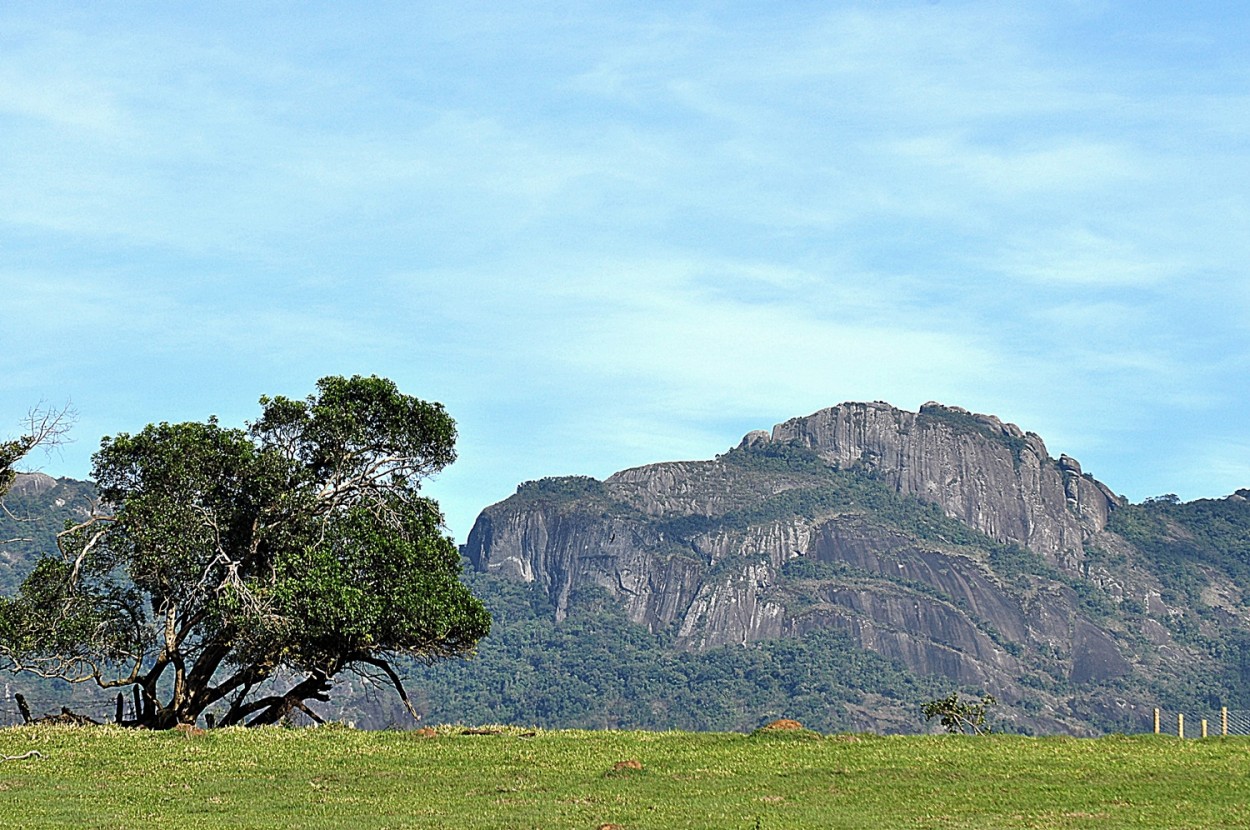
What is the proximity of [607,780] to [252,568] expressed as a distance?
1401cm

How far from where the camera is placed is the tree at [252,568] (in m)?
34.9

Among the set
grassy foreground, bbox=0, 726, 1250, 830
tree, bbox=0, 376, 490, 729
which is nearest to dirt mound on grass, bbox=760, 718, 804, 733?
grassy foreground, bbox=0, 726, 1250, 830

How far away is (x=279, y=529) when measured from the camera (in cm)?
3634

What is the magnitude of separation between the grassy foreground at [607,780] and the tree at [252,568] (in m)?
3.46

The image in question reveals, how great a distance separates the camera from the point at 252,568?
36.8 m

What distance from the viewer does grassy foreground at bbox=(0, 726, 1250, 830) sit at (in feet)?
74.4

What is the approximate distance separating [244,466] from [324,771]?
422 inches

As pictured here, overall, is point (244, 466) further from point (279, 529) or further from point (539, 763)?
point (539, 763)

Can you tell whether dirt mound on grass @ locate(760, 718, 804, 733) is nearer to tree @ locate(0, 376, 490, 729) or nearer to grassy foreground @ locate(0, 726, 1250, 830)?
grassy foreground @ locate(0, 726, 1250, 830)

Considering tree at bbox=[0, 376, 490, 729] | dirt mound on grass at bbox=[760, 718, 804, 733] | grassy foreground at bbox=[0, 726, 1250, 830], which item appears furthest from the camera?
tree at bbox=[0, 376, 490, 729]

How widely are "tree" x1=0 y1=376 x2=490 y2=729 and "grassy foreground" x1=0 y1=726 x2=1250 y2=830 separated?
346 cm

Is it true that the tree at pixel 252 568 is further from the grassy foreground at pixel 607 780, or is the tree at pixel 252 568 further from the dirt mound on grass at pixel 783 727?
the dirt mound on grass at pixel 783 727

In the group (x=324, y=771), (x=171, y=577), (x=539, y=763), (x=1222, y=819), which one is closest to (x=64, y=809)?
(x=324, y=771)

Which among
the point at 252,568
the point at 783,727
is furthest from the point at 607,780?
the point at 252,568
